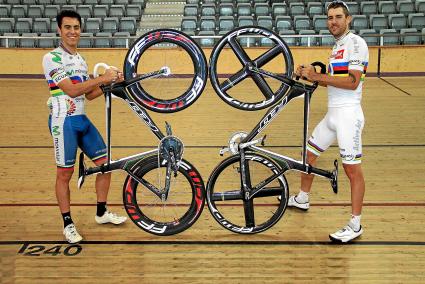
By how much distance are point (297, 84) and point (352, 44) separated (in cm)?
51

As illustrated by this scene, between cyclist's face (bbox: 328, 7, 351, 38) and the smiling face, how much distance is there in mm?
1873

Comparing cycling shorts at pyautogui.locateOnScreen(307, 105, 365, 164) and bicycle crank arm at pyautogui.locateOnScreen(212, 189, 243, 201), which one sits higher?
cycling shorts at pyautogui.locateOnScreen(307, 105, 365, 164)

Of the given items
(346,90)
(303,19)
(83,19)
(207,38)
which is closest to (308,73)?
(346,90)

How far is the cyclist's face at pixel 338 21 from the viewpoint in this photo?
379 centimetres

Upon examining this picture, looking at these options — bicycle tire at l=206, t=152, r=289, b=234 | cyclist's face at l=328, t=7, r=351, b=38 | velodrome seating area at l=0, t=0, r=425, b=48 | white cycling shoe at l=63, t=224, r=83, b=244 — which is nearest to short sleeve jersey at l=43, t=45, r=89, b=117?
white cycling shoe at l=63, t=224, r=83, b=244

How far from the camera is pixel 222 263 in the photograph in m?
3.56

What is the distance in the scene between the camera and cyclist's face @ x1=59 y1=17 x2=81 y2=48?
371 centimetres

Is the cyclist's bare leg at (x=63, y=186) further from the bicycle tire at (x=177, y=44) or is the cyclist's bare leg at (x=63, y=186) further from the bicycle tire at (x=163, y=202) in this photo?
the bicycle tire at (x=177, y=44)

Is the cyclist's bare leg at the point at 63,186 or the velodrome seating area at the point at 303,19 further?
the velodrome seating area at the point at 303,19

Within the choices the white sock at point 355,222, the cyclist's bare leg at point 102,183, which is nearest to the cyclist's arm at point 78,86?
the cyclist's bare leg at point 102,183

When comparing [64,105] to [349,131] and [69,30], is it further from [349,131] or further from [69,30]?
[349,131]

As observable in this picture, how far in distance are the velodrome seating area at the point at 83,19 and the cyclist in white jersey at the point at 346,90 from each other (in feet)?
31.9

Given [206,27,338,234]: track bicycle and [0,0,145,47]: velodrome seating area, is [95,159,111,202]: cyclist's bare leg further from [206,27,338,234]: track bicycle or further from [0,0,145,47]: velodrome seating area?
[0,0,145,47]: velodrome seating area

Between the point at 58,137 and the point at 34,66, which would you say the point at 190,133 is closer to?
the point at 58,137
